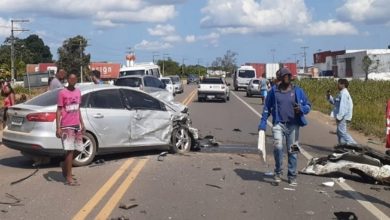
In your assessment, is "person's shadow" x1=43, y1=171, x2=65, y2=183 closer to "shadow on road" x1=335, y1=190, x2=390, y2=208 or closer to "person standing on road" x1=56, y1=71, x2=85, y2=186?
"person standing on road" x1=56, y1=71, x2=85, y2=186

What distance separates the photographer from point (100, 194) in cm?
820

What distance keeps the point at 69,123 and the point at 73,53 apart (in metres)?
92.1

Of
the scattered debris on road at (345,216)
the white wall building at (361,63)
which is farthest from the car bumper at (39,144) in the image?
the white wall building at (361,63)

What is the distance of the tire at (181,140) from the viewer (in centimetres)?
1217

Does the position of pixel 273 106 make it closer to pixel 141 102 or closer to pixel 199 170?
pixel 199 170

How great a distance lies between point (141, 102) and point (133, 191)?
364 centimetres

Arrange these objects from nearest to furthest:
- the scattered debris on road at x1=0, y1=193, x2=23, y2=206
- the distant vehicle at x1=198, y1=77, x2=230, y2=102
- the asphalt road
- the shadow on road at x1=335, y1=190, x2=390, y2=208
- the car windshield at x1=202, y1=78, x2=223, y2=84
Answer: the asphalt road < the scattered debris on road at x1=0, y1=193, x2=23, y2=206 < the shadow on road at x1=335, y1=190, x2=390, y2=208 < the distant vehicle at x1=198, y1=77, x2=230, y2=102 < the car windshield at x1=202, y1=78, x2=223, y2=84

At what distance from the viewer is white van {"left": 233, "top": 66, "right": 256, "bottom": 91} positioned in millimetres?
54312

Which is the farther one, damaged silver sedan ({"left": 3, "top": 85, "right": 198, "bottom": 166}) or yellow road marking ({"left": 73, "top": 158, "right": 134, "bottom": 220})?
damaged silver sedan ({"left": 3, "top": 85, "right": 198, "bottom": 166})

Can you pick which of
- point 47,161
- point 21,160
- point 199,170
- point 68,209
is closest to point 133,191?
point 68,209

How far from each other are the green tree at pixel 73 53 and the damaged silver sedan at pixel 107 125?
275 feet

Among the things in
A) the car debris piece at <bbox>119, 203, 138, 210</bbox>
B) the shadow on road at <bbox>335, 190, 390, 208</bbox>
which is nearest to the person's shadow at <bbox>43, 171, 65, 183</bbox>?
the car debris piece at <bbox>119, 203, 138, 210</bbox>

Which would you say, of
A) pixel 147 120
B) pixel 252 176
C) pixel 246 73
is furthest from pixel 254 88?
pixel 252 176

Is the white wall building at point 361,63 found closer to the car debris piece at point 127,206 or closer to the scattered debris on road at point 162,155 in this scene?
the scattered debris on road at point 162,155
